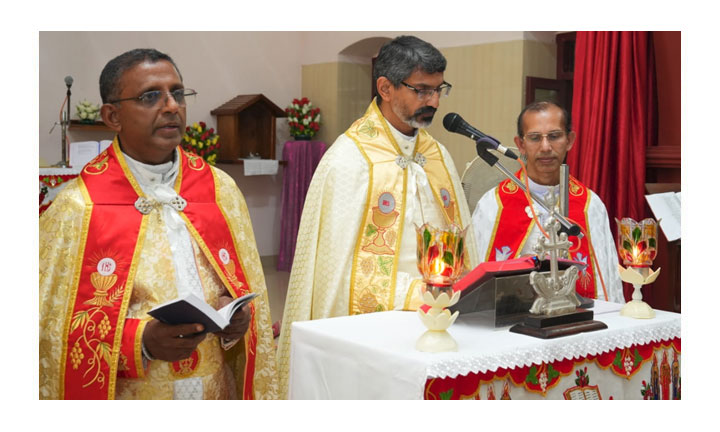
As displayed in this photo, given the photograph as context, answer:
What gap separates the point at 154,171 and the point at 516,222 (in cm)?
189

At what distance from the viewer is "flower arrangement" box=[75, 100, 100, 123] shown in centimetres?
721

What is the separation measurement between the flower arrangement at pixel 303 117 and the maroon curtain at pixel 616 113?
359cm

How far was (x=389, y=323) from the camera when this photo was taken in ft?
8.68

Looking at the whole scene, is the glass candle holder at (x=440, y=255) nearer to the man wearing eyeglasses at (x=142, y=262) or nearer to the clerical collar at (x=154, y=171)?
the man wearing eyeglasses at (x=142, y=262)

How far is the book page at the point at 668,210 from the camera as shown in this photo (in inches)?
189

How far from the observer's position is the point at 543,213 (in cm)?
382

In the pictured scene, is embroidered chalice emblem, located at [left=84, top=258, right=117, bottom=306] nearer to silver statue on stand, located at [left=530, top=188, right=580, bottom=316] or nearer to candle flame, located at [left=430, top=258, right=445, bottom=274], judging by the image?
candle flame, located at [left=430, top=258, right=445, bottom=274]

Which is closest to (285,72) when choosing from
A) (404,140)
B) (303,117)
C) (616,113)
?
(303,117)

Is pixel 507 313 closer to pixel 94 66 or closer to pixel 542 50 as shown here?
pixel 542 50

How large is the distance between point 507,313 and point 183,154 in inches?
52.4

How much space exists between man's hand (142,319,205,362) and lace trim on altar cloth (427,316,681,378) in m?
0.82

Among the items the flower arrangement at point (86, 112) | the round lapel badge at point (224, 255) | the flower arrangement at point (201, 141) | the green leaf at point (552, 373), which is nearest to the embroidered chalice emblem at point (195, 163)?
the round lapel badge at point (224, 255)

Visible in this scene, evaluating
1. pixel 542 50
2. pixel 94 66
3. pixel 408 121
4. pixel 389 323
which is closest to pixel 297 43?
pixel 94 66

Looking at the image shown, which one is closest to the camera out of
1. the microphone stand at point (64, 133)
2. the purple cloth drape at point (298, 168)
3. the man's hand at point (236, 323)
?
the man's hand at point (236, 323)
